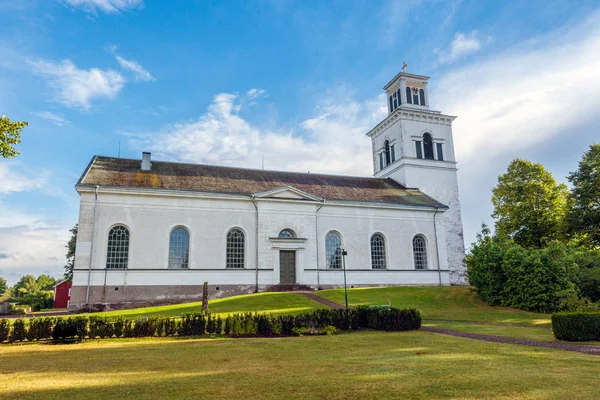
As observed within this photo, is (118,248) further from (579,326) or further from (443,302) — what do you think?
(579,326)

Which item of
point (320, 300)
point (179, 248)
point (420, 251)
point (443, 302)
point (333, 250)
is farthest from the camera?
point (420, 251)

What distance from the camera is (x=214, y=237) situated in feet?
97.5

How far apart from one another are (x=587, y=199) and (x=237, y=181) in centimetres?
2927

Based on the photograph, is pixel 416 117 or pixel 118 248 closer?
pixel 118 248

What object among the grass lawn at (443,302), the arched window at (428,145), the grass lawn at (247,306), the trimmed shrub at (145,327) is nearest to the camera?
the trimmed shrub at (145,327)

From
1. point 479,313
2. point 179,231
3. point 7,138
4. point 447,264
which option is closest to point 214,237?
point 179,231

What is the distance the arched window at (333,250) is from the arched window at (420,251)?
23.1 feet

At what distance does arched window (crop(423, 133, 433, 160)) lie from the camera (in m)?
42.2

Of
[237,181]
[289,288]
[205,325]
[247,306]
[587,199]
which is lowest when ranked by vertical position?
[205,325]

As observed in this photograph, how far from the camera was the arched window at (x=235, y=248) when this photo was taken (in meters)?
30.1

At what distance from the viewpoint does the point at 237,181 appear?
33.3m

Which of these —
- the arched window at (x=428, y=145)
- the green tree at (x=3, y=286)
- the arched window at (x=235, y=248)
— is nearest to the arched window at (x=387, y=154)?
the arched window at (x=428, y=145)

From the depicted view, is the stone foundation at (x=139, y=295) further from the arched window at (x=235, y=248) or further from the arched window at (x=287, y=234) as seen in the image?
the arched window at (x=287, y=234)

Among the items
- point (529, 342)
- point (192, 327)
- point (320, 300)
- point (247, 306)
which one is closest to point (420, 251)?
point (320, 300)
